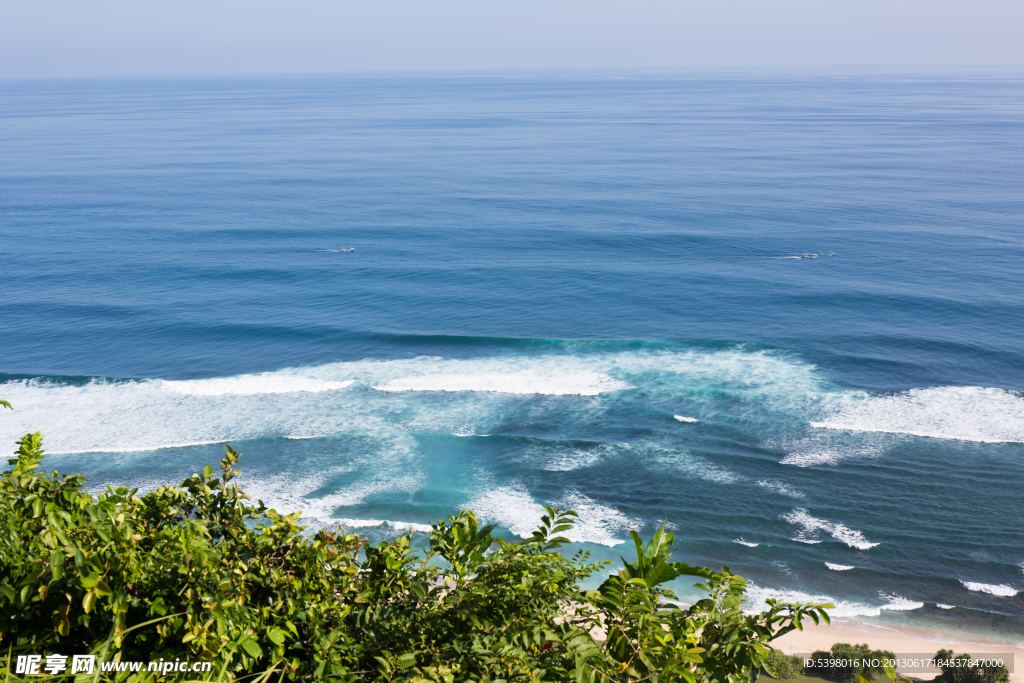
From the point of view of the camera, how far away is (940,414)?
39844mm

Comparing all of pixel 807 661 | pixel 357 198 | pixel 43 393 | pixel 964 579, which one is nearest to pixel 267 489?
pixel 43 393

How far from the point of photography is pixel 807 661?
2411cm

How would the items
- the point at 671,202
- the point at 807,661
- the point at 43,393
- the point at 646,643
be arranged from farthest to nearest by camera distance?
the point at 671,202, the point at 43,393, the point at 807,661, the point at 646,643

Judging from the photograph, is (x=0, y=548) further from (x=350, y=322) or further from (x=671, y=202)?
(x=671, y=202)

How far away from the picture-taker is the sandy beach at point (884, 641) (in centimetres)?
2508

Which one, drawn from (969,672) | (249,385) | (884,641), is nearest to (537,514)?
(884,641)

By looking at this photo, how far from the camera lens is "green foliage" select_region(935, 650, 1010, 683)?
2300 cm

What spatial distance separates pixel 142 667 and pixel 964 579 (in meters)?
30.8

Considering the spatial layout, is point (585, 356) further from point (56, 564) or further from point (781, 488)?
point (56, 564)

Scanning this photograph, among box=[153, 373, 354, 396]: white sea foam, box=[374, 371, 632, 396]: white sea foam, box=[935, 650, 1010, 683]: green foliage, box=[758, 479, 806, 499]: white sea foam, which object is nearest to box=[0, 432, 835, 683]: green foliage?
box=[935, 650, 1010, 683]: green foliage

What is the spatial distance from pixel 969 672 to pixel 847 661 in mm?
3874

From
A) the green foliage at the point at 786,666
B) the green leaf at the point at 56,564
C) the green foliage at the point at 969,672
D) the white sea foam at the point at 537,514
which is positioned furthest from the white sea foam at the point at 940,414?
the green leaf at the point at 56,564

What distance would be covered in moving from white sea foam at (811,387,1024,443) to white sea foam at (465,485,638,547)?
48.2 ft

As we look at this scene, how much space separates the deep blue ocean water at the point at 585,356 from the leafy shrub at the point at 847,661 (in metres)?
3.15
